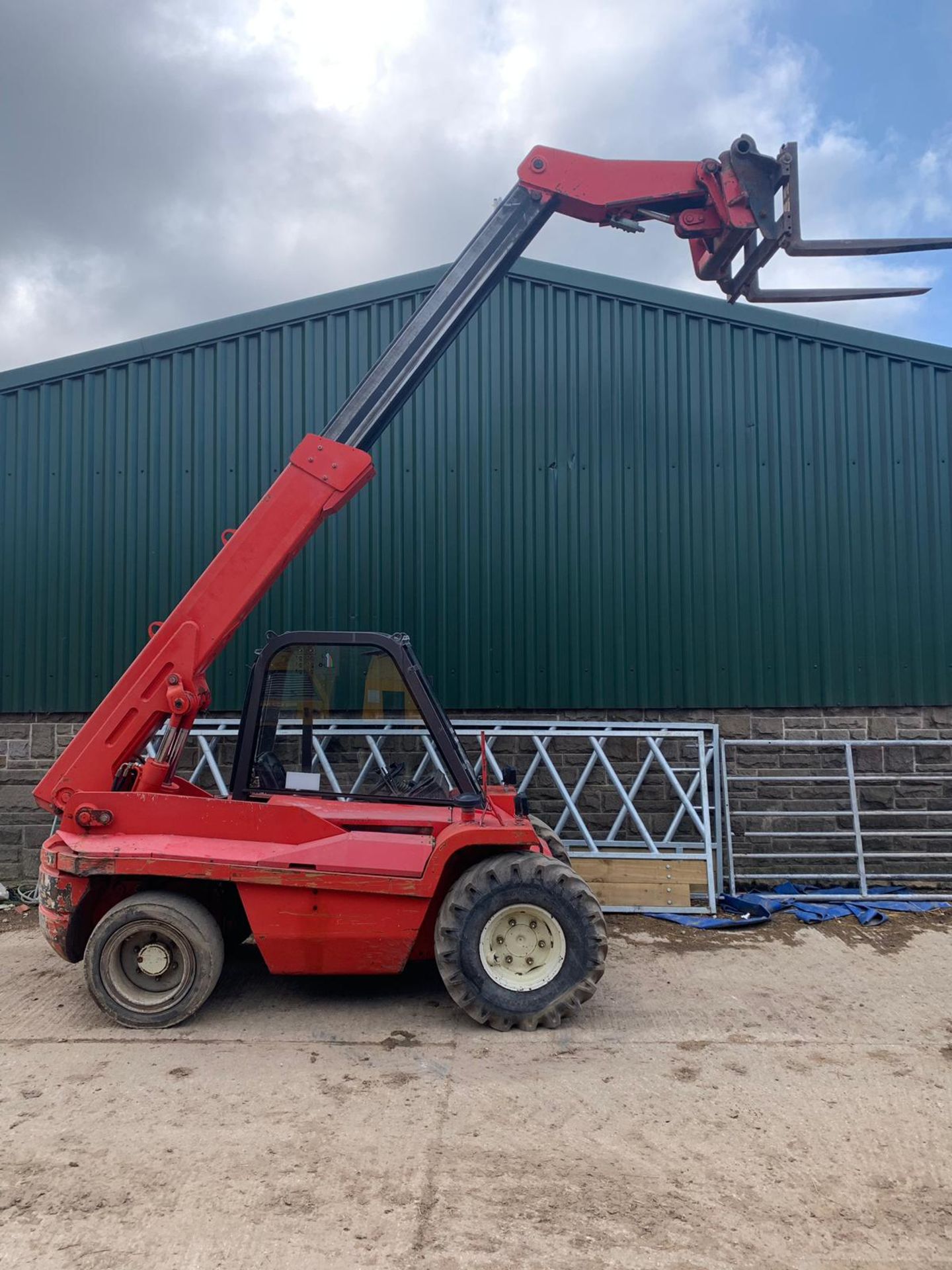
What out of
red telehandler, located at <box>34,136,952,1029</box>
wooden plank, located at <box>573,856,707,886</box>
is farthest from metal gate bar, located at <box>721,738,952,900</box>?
red telehandler, located at <box>34,136,952,1029</box>

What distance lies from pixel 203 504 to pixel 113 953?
548 cm

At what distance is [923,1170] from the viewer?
3855mm

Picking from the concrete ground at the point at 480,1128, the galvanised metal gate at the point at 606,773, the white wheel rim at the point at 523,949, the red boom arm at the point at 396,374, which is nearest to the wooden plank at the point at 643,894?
the galvanised metal gate at the point at 606,773

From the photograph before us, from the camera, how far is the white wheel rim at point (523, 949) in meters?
5.39

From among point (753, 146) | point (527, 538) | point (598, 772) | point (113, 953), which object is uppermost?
point (753, 146)

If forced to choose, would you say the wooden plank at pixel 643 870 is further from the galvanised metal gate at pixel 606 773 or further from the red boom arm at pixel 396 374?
the red boom arm at pixel 396 374

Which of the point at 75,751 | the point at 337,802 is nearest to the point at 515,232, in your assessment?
the point at 337,802

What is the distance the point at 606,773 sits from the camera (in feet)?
29.8

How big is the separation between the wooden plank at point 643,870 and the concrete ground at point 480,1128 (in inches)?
62.7

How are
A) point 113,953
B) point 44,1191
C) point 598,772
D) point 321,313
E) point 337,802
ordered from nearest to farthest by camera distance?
point 44,1191
point 113,953
point 337,802
point 598,772
point 321,313

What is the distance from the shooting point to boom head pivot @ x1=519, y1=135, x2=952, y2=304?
604cm

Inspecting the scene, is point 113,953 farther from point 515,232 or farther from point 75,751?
point 515,232

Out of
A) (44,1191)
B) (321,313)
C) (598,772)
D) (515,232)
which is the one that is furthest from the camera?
(321,313)

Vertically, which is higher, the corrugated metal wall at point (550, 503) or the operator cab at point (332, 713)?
the corrugated metal wall at point (550, 503)
